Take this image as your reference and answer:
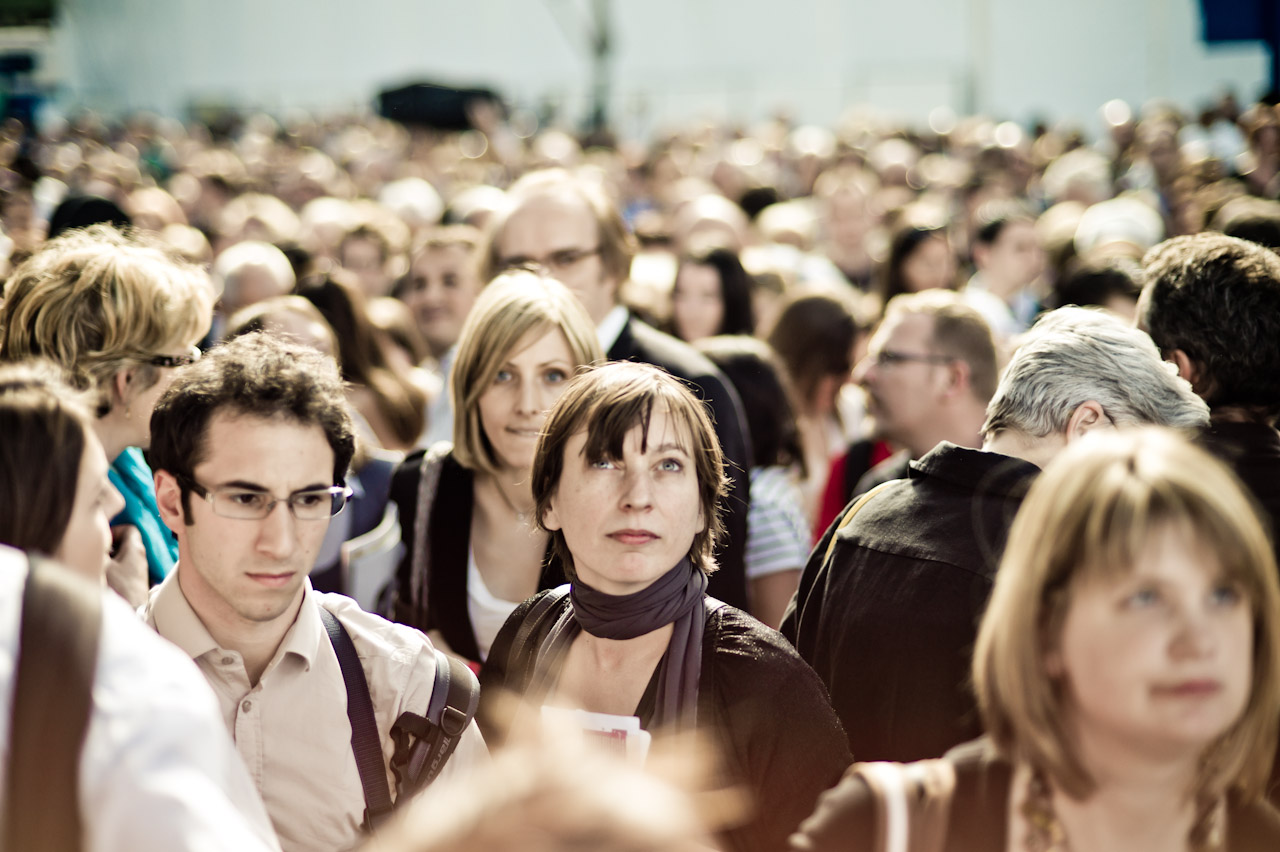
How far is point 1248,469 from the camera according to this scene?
262 centimetres

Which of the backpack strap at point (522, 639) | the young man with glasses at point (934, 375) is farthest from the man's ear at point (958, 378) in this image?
the backpack strap at point (522, 639)

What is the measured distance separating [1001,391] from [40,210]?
8095 millimetres

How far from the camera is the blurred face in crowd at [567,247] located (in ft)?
13.9

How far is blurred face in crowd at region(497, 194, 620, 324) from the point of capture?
13.9 ft

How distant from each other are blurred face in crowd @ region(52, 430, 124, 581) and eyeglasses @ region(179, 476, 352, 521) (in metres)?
0.50

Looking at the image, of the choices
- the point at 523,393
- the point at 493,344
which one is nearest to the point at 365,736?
the point at 523,393

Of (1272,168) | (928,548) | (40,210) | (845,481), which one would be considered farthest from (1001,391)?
(40,210)

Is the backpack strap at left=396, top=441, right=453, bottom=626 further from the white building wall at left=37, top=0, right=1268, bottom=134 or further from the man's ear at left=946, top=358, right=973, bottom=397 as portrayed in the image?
the white building wall at left=37, top=0, right=1268, bottom=134

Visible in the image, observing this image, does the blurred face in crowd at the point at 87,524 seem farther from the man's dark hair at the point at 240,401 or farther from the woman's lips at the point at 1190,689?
the woman's lips at the point at 1190,689

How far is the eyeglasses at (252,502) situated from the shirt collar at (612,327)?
1.67 meters

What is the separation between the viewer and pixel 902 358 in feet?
12.9

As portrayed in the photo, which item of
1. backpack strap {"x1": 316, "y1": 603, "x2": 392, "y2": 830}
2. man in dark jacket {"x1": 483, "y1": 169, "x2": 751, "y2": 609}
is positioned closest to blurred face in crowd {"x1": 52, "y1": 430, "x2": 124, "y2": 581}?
backpack strap {"x1": 316, "y1": 603, "x2": 392, "y2": 830}

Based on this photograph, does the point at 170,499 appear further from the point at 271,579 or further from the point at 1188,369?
the point at 1188,369

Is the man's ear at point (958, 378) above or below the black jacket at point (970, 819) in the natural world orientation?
above
